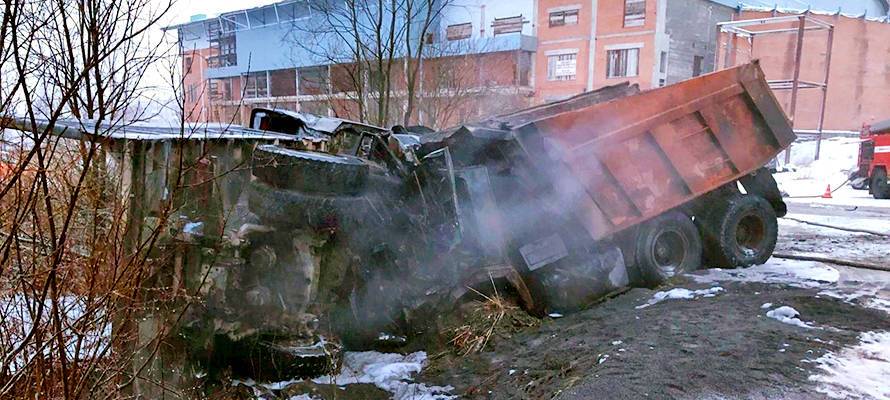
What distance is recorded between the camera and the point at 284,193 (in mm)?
4211

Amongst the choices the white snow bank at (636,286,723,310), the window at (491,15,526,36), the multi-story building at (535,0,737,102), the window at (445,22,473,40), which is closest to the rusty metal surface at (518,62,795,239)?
the white snow bank at (636,286,723,310)

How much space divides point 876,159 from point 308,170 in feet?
52.0

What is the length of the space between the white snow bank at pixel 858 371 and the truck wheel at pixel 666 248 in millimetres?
2003

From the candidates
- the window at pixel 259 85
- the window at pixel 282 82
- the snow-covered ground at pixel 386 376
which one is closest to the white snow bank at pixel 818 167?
the snow-covered ground at pixel 386 376

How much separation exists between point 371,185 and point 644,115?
109 inches

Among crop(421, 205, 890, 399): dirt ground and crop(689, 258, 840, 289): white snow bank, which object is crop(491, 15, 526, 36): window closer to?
crop(689, 258, 840, 289): white snow bank

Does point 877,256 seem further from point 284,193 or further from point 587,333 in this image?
point 284,193

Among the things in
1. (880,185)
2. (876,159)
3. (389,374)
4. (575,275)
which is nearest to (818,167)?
(876,159)

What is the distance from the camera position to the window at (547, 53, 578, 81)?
27.3 meters

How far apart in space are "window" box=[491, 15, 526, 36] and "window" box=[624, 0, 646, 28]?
4666mm

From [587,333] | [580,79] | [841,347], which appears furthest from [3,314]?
[580,79]

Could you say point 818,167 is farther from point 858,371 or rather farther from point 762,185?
point 858,371

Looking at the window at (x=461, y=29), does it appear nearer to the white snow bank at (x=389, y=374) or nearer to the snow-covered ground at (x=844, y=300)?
the snow-covered ground at (x=844, y=300)

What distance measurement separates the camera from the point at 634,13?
1012 inches
